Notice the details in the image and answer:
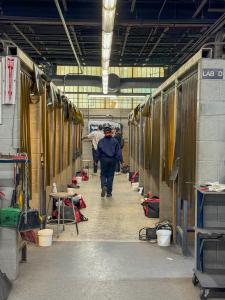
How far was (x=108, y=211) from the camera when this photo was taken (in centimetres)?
862

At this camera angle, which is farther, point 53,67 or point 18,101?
point 53,67

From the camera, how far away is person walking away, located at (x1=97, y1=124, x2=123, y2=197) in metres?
10.5

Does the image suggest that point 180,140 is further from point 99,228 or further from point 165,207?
point 99,228

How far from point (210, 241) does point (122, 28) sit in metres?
6.72

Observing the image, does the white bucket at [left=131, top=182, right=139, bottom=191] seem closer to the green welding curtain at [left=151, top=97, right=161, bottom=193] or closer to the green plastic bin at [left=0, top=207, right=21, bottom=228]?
the green welding curtain at [left=151, top=97, right=161, bottom=193]

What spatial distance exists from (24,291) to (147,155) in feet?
19.2

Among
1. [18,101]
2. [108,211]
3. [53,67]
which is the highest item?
[53,67]

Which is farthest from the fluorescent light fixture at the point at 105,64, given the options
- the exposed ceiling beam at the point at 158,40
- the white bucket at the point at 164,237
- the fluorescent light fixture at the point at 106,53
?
the white bucket at the point at 164,237

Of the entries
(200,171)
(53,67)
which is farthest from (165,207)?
(53,67)

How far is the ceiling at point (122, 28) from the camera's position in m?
8.16

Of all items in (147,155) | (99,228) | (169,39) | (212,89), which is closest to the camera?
(212,89)

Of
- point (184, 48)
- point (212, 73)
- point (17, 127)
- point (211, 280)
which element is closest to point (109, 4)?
point (212, 73)

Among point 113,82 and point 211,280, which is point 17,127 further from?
point 113,82

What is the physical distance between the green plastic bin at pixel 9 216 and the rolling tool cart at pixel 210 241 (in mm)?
1756
